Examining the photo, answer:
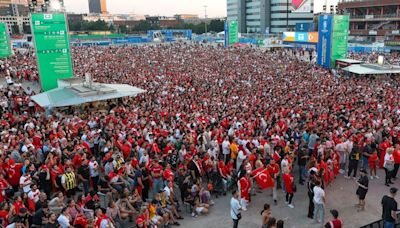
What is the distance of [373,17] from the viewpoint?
203 ft

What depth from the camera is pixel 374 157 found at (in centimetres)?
1005

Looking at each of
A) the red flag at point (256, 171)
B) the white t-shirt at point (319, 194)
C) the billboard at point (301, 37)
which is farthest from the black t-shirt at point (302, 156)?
the billboard at point (301, 37)

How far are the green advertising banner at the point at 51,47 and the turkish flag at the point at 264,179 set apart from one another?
16.3 metres

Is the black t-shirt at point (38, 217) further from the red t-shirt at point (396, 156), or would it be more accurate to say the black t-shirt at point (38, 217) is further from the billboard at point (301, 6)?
the billboard at point (301, 6)

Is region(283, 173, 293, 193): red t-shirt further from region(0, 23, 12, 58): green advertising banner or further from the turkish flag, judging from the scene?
region(0, 23, 12, 58): green advertising banner

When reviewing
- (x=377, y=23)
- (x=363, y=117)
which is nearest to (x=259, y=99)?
(x=363, y=117)

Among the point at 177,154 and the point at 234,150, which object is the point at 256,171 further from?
the point at 177,154

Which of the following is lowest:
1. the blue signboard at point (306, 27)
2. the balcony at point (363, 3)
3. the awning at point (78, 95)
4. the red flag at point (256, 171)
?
the red flag at point (256, 171)

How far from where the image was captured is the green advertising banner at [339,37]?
32.1 m

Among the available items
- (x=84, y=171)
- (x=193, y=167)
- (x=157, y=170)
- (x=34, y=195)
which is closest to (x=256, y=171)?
(x=193, y=167)

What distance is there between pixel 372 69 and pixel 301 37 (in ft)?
95.7

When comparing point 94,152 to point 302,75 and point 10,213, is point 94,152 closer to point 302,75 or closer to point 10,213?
point 10,213

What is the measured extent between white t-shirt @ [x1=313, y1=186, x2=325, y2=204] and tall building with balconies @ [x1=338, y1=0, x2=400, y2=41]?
54987mm

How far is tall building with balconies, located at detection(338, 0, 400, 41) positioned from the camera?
5786 cm
